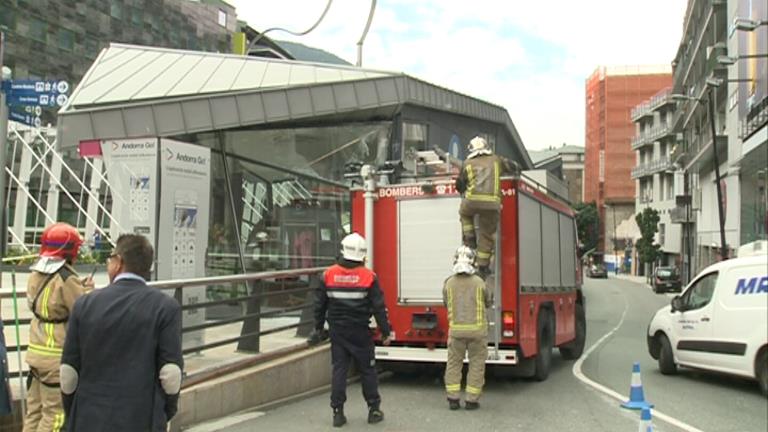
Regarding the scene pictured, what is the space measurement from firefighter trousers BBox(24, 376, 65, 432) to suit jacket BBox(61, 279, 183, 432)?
46.9 inches

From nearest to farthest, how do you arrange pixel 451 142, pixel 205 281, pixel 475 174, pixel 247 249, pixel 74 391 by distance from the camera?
pixel 74 391 < pixel 205 281 < pixel 475 174 < pixel 247 249 < pixel 451 142

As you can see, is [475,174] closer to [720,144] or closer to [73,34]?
[720,144]

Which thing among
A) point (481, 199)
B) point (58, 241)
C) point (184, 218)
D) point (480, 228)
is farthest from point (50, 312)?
point (480, 228)

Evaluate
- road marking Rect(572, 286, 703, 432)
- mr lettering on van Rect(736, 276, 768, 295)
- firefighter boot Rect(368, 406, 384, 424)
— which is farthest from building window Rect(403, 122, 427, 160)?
mr lettering on van Rect(736, 276, 768, 295)

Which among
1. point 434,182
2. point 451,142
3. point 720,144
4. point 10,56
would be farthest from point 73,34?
point 434,182

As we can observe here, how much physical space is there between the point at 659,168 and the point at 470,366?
258 feet

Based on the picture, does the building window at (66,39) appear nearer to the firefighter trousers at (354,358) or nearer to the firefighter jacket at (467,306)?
the firefighter jacket at (467,306)

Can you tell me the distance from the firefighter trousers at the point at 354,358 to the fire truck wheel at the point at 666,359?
5768 millimetres

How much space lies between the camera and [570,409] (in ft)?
26.4

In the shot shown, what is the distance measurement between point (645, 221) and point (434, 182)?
68171 millimetres

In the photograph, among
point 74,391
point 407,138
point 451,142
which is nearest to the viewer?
point 74,391

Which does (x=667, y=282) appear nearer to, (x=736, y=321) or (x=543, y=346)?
(x=543, y=346)

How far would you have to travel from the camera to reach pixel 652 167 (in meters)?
82.9

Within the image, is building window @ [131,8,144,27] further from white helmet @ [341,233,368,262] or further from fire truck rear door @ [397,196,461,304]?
white helmet @ [341,233,368,262]
